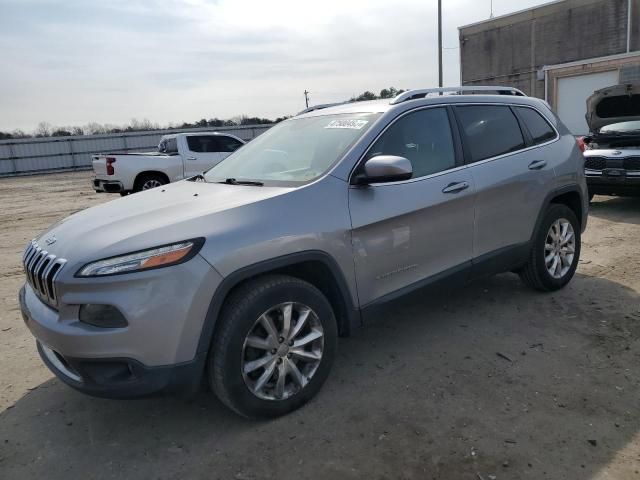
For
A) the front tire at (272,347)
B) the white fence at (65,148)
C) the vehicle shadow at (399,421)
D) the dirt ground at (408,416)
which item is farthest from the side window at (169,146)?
the white fence at (65,148)

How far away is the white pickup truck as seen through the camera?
39.3 ft

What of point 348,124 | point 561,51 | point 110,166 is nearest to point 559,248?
point 348,124

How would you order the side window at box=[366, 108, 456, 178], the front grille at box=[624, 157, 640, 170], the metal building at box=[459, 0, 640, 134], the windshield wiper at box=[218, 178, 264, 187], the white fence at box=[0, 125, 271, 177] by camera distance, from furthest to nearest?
the white fence at box=[0, 125, 271, 177], the metal building at box=[459, 0, 640, 134], the front grille at box=[624, 157, 640, 170], the side window at box=[366, 108, 456, 178], the windshield wiper at box=[218, 178, 264, 187]

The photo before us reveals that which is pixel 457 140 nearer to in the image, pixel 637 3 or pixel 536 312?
pixel 536 312

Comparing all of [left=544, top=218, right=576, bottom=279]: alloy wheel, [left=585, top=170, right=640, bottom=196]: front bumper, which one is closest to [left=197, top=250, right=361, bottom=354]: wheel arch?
[left=544, top=218, right=576, bottom=279]: alloy wheel

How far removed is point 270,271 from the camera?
9.46 ft

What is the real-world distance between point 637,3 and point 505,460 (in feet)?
105

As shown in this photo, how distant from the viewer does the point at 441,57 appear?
23.3m

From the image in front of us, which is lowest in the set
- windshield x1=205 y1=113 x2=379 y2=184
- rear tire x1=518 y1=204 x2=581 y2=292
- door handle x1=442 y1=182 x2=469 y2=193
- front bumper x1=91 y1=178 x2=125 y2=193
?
rear tire x1=518 y1=204 x2=581 y2=292

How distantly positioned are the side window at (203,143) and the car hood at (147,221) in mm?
9636

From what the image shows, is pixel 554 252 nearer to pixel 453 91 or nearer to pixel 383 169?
pixel 453 91

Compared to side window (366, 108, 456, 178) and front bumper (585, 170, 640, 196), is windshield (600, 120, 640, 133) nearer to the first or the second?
front bumper (585, 170, 640, 196)

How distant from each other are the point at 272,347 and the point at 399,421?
0.82 metres

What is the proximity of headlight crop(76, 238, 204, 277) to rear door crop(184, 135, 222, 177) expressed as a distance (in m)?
10.2
